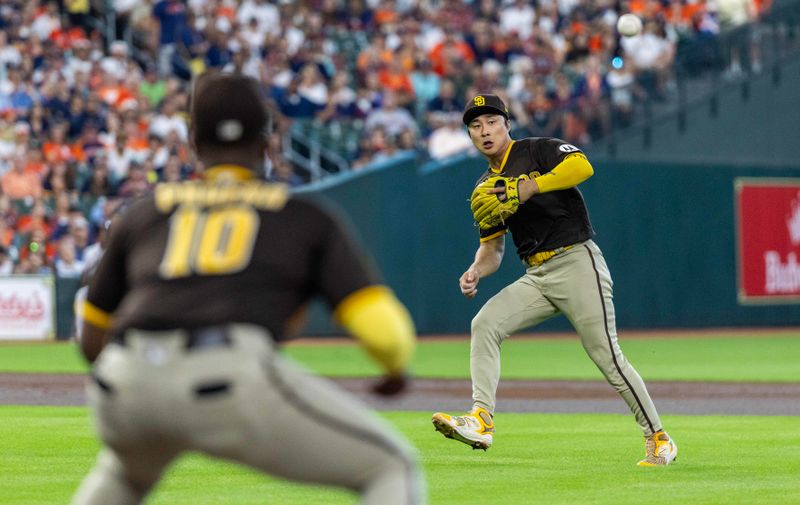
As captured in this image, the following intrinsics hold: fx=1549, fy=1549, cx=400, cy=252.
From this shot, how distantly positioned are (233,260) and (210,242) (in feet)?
0.28

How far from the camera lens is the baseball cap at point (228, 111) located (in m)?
4.52

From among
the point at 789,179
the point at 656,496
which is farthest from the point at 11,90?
the point at 656,496

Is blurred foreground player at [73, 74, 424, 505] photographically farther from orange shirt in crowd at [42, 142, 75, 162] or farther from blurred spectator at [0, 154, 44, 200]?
orange shirt in crowd at [42, 142, 75, 162]

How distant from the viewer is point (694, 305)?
27.5m

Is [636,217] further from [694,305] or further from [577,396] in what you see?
[577,396]

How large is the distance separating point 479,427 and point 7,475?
275cm

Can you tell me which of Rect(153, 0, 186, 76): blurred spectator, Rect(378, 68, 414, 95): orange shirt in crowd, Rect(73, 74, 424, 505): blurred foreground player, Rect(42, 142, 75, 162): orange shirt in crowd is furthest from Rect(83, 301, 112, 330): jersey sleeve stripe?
Rect(153, 0, 186, 76): blurred spectator

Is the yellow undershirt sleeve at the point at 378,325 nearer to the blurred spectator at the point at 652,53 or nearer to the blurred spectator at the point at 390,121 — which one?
the blurred spectator at the point at 390,121

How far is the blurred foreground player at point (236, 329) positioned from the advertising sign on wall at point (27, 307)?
63.3 feet

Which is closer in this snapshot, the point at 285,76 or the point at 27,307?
the point at 27,307

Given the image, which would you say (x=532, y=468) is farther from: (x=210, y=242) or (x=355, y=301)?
(x=210, y=242)

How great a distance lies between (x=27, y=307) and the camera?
2339cm

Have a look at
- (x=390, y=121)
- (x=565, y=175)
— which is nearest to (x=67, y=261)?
(x=390, y=121)

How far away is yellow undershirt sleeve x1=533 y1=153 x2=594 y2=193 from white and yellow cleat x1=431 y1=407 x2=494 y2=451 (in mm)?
1406
